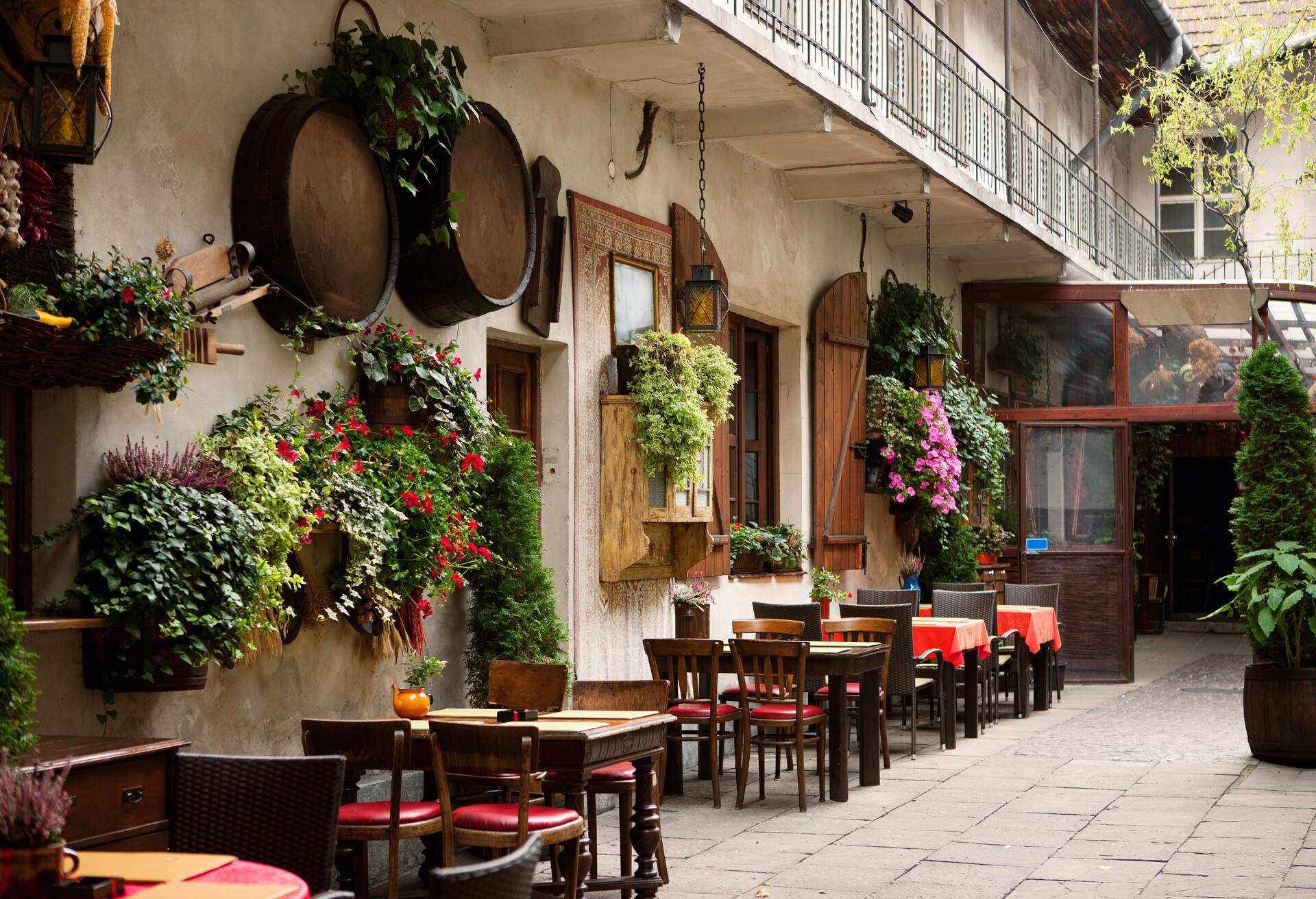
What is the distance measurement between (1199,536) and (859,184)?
1363 centimetres

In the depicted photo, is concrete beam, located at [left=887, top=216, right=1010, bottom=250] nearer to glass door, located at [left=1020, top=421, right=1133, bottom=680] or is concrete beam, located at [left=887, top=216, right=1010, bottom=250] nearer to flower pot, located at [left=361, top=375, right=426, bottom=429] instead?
glass door, located at [left=1020, top=421, right=1133, bottom=680]

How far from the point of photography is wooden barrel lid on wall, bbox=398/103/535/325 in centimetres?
650

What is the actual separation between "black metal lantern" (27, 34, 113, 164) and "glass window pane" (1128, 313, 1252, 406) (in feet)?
36.2

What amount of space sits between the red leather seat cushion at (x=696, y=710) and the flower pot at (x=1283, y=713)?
10.2ft

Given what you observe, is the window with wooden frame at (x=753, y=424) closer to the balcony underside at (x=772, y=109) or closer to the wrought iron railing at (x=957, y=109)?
the balcony underside at (x=772, y=109)

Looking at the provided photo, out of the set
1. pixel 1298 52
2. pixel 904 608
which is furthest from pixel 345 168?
pixel 1298 52

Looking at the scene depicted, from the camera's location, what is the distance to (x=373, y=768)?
199 inches

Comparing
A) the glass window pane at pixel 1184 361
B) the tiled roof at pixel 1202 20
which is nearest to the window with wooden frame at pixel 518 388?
the glass window pane at pixel 1184 361

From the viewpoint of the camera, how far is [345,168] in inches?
234

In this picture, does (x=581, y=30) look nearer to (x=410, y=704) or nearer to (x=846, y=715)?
(x=410, y=704)

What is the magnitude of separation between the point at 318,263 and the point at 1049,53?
13000mm

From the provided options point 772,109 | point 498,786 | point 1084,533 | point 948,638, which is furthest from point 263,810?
point 1084,533

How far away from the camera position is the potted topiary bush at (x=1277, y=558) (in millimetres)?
8695

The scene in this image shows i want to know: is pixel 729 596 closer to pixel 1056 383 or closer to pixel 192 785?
pixel 1056 383
